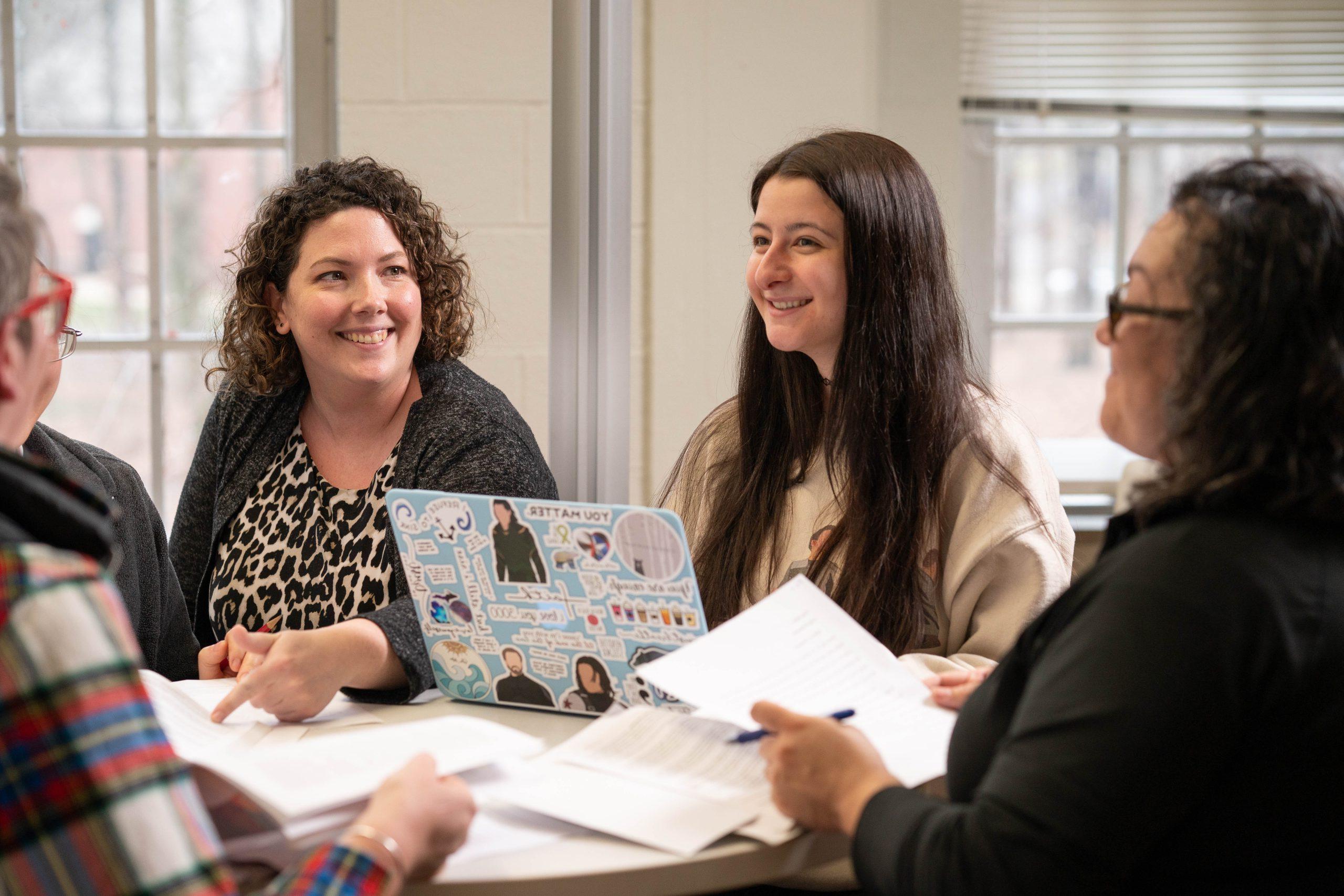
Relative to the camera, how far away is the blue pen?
3.49 ft

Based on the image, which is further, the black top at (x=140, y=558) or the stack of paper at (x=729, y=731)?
the black top at (x=140, y=558)

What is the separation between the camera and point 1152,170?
2.65 meters

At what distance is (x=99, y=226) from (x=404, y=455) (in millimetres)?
1184

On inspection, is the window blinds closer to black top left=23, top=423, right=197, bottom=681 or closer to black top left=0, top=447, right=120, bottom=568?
black top left=23, top=423, right=197, bottom=681

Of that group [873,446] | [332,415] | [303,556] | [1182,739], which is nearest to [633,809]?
[1182,739]

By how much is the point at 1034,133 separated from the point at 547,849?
2150mm

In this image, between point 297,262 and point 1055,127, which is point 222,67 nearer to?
point 297,262

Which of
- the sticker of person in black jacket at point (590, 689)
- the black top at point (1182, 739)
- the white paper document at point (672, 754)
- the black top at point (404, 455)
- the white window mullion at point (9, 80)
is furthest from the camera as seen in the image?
the white window mullion at point (9, 80)

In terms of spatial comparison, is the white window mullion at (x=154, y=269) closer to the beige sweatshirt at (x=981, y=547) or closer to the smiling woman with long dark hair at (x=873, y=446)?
the smiling woman with long dark hair at (x=873, y=446)

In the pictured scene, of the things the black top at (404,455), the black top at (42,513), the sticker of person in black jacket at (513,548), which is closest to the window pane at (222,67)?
the black top at (404,455)

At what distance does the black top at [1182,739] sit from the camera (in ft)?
2.42

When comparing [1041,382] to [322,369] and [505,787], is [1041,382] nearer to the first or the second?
[322,369]

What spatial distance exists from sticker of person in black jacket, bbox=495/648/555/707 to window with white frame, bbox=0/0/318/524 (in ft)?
4.63

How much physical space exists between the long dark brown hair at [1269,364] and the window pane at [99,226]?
7.11 feet
